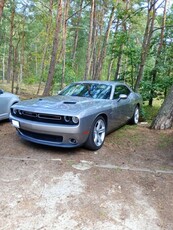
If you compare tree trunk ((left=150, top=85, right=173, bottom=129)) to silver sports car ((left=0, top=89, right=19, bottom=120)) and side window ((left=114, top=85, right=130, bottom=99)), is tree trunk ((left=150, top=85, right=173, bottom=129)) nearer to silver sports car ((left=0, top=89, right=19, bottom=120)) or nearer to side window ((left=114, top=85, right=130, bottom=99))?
side window ((left=114, top=85, right=130, bottom=99))

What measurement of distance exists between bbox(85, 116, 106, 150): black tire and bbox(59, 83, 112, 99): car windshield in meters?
0.83

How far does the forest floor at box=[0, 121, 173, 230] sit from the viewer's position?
2344 millimetres

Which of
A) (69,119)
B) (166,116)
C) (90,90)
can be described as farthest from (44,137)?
(166,116)

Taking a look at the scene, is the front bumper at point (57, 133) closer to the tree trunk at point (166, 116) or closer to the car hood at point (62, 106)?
the car hood at point (62, 106)

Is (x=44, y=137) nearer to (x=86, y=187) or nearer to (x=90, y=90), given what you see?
(x=86, y=187)

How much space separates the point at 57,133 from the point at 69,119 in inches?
13.1

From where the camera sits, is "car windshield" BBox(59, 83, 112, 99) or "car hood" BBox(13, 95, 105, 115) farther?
"car windshield" BBox(59, 83, 112, 99)

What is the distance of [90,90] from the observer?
535 cm

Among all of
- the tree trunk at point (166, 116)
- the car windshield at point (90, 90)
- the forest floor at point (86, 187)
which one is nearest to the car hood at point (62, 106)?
the car windshield at point (90, 90)

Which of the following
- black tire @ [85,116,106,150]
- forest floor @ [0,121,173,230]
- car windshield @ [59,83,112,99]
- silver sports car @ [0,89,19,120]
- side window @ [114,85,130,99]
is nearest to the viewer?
forest floor @ [0,121,173,230]

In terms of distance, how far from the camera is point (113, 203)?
2688 millimetres

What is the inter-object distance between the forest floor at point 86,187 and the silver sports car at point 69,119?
Result: 0.96ft

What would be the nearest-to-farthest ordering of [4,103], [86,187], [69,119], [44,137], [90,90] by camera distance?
[86,187], [69,119], [44,137], [90,90], [4,103]

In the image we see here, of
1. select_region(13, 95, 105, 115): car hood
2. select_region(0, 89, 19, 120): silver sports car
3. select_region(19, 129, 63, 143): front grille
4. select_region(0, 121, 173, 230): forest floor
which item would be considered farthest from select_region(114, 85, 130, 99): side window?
select_region(0, 89, 19, 120): silver sports car
